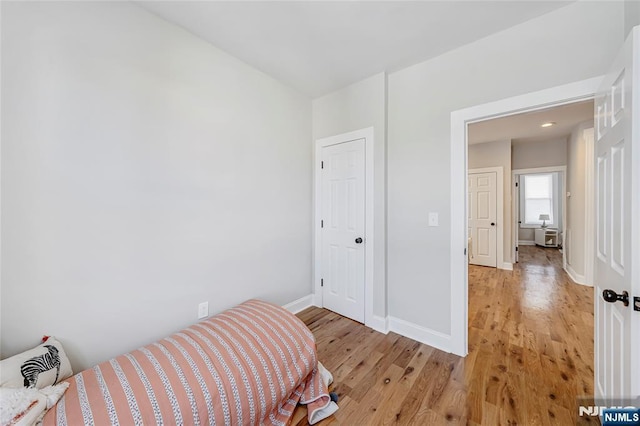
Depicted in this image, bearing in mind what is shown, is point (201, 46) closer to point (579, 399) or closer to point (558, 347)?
point (579, 399)

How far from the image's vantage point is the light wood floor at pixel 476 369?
146 centimetres

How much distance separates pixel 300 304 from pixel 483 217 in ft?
14.5

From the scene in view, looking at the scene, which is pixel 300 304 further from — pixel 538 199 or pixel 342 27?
pixel 538 199

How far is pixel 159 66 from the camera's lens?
5.62 ft

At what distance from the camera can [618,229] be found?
42.6 inches

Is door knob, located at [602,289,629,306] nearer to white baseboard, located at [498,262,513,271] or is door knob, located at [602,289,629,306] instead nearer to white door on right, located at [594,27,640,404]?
white door on right, located at [594,27,640,404]

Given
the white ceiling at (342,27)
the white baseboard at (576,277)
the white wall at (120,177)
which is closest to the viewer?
the white wall at (120,177)

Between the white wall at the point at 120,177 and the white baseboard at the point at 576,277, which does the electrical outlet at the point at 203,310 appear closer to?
the white wall at the point at 120,177

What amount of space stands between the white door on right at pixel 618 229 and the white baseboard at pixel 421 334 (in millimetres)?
889

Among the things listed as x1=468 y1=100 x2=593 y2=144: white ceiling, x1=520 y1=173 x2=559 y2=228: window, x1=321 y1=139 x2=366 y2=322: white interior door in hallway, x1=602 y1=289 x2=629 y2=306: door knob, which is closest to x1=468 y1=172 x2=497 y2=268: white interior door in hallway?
x1=468 y1=100 x2=593 y2=144: white ceiling

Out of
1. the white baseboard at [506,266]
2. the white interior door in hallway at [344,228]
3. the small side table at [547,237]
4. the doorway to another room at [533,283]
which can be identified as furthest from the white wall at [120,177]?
the small side table at [547,237]

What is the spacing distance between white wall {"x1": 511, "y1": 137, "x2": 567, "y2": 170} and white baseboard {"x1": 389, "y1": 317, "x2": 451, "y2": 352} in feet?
17.5

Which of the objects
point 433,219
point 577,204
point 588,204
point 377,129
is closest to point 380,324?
point 433,219

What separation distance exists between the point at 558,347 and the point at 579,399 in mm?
728
